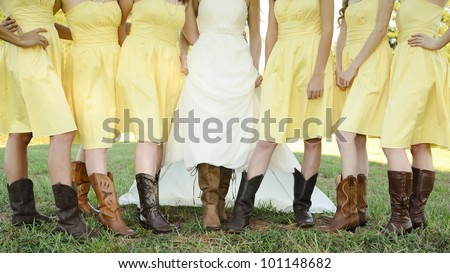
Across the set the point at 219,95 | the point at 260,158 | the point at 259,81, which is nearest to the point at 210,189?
the point at 260,158

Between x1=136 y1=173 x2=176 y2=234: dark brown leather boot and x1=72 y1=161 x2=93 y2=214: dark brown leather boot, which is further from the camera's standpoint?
x1=72 y1=161 x2=93 y2=214: dark brown leather boot

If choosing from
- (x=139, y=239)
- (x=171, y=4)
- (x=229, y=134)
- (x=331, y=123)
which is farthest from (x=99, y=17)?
(x=331, y=123)

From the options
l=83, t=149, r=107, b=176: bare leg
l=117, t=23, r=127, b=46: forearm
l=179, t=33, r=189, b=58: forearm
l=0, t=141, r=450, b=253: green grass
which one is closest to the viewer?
l=0, t=141, r=450, b=253: green grass

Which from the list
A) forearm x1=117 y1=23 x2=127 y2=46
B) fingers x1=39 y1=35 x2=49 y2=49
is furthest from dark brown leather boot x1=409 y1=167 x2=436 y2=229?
fingers x1=39 y1=35 x2=49 y2=49

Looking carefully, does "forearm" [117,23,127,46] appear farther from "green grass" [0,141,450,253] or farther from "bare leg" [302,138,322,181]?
"bare leg" [302,138,322,181]

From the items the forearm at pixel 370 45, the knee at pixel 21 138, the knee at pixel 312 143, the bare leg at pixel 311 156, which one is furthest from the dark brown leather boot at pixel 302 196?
the knee at pixel 21 138

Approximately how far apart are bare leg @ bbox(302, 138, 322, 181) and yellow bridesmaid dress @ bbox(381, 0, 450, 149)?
2.02 feet

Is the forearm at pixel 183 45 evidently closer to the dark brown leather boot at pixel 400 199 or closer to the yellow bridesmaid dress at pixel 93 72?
the yellow bridesmaid dress at pixel 93 72

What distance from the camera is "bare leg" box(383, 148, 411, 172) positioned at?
3914 millimetres

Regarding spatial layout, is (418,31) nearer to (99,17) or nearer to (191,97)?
(191,97)

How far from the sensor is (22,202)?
Answer: 4.21 meters

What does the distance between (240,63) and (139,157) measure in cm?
113

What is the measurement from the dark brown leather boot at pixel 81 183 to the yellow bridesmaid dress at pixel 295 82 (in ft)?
5.71

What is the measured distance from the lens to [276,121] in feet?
13.8
